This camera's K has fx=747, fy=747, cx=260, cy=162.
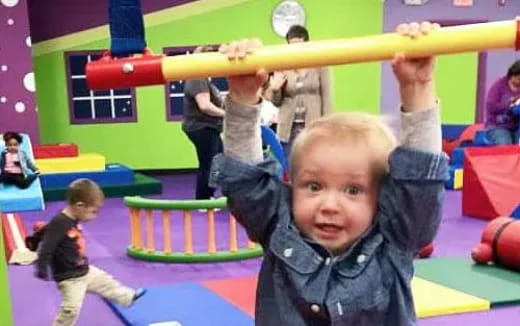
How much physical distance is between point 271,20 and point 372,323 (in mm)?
7738

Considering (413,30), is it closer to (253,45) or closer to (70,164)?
(253,45)

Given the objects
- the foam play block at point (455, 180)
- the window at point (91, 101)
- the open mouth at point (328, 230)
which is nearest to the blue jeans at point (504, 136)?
the foam play block at point (455, 180)

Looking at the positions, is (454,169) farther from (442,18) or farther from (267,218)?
(267,218)

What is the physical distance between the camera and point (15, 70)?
7645 millimetres

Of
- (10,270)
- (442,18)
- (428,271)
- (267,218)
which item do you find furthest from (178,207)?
(442,18)

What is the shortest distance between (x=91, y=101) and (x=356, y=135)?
7.41 m

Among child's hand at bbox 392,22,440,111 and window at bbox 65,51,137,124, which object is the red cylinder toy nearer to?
child's hand at bbox 392,22,440,111

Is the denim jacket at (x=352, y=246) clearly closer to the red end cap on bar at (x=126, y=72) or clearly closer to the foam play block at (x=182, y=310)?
the red end cap on bar at (x=126, y=72)

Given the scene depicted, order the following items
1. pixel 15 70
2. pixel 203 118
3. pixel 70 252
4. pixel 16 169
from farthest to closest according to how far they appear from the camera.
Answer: pixel 15 70, pixel 16 169, pixel 203 118, pixel 70 252

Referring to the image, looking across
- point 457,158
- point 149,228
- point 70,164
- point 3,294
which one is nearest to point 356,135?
point 3,294

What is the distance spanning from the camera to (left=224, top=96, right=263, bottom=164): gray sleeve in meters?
1.42

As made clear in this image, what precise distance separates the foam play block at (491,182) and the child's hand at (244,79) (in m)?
4.53

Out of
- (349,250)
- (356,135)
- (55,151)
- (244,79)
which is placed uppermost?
(244,79)

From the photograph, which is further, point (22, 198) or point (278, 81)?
point (22, 198)
